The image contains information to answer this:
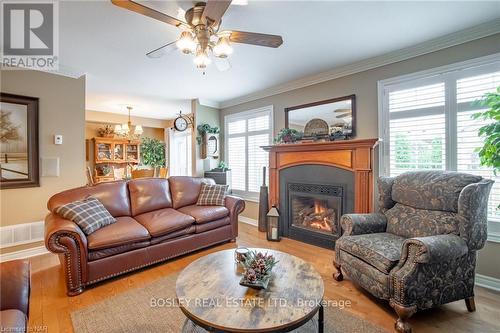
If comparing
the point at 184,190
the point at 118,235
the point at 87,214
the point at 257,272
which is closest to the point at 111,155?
the point at 184,190

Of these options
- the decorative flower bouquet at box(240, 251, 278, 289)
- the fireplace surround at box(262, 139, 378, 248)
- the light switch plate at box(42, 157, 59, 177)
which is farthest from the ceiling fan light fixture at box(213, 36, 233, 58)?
the light switch plate at box(42, 157, 59, 177)

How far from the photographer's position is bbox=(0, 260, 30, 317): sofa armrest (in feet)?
4.24

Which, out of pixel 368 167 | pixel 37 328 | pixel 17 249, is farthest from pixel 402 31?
pixel 17 249

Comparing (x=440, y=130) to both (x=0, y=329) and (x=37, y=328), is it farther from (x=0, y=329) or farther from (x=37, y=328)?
(x=37, y=328)

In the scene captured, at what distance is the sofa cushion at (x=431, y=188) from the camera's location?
6.88 feet

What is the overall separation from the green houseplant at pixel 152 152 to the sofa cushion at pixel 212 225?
16.3ft

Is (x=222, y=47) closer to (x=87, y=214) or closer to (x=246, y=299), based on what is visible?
(x=246, y=299)

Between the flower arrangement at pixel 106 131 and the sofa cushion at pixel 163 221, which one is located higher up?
the flower arrangement at pixel 106 131

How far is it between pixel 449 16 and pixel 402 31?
369 mm

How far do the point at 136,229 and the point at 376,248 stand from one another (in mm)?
2477

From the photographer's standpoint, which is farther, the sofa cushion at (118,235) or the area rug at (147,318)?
the sofa cushion at (118,235)

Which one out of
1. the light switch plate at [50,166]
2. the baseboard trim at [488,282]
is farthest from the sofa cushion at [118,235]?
the baseboard trim at [488,282]

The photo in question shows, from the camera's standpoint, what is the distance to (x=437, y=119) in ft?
8.66

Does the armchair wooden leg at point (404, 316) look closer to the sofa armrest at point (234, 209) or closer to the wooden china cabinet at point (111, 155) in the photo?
the sofa armrest at point (234, 209)
